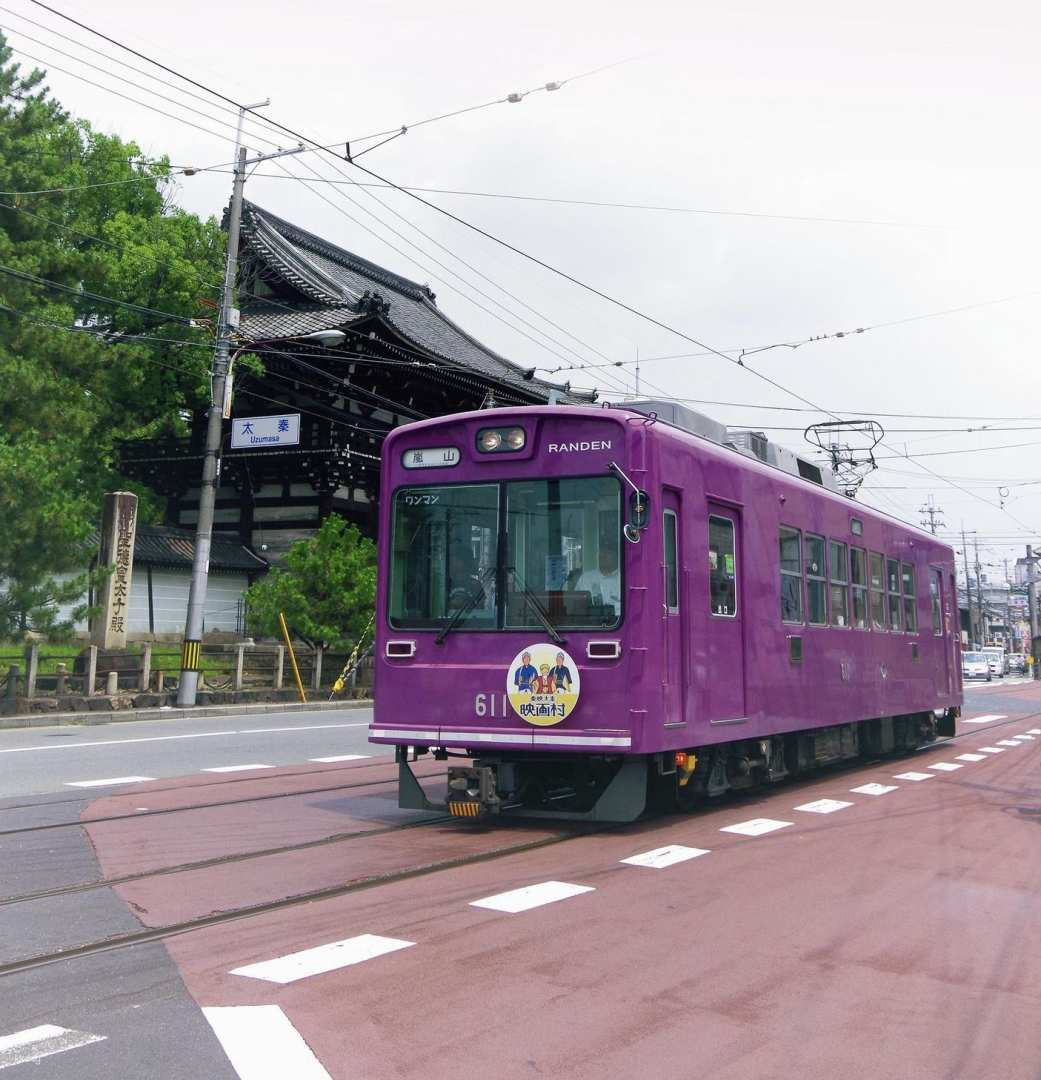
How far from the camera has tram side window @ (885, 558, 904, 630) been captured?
1331 cm

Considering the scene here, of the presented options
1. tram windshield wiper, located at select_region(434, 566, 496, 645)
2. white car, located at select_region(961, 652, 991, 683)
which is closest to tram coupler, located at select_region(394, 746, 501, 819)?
tram windshield wiper, located at select_region(434, 566, 496, 645)

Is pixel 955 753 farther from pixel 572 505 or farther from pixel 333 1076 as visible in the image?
pixel 333 1076

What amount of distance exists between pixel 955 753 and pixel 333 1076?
13.9 m

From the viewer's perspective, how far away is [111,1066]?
3.54 metres


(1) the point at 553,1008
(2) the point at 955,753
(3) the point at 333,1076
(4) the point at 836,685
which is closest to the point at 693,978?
(1) the point at 553,1008

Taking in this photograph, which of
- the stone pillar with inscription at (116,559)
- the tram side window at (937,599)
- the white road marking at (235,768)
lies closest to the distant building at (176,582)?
the stone pillar with inscription at (116,559)

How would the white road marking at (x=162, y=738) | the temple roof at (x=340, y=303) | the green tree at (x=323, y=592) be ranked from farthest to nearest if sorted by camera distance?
the temple roof at (x=340, y=303), the green tree at (x=323, y=592), the white road marking at (x=162, y=738)

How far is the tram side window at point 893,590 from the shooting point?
1331 centimetres

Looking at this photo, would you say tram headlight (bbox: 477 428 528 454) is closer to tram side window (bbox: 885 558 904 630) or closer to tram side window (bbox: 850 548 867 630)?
tram side window (bbox: 850 548 867 630)

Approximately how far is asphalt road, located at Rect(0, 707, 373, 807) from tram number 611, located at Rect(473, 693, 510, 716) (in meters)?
3.91

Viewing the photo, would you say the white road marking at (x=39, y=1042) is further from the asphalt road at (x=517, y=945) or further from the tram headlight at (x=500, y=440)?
the tram headlight at (x=500, y=440)

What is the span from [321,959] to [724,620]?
491cm

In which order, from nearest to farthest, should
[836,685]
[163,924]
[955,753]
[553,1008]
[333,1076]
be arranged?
[333,1076]
[553,1008]
[163,924]
[836,685]
[955,753]

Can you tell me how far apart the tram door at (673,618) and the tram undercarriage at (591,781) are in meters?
0.41
